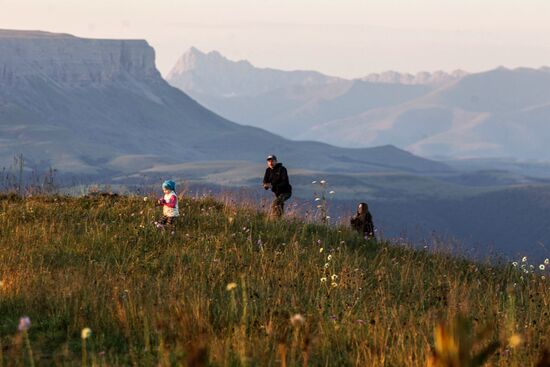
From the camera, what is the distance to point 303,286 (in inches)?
350

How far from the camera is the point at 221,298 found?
7875 millimetres

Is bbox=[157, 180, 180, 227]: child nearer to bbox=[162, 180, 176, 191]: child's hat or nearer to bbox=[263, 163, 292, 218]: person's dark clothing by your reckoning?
bbox=[162, 180, 176, 191]: child's hat

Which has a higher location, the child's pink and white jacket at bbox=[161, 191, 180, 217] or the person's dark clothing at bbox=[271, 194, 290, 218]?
the child's pink and white jacket at bbox=[161, 191, 180, 217]

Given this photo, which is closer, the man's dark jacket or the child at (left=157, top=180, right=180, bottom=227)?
the child at (left=157, top=180, right=180, bottom=227)

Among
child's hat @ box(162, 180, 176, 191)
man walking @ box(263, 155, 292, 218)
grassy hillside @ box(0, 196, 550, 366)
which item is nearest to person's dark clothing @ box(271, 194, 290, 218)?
man walking @ box(263, 155, 292, 218)

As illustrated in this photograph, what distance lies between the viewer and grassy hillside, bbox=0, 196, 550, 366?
602cm

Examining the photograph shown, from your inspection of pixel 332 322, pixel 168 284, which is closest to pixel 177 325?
pixel 332 322

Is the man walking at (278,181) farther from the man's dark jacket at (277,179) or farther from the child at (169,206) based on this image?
the child at (169,206)

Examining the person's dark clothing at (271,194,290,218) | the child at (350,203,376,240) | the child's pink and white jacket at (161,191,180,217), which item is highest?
the child's pink and white jacket at (161,191,180,217)

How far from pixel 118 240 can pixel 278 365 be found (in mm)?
6440

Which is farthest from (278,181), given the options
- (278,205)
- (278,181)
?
(278,205)

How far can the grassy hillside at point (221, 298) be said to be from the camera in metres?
6.02

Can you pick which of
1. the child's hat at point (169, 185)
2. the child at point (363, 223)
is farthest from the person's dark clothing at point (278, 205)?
the child's hat at point (169, 185)

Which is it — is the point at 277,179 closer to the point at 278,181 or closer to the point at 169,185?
the point at 278,181
